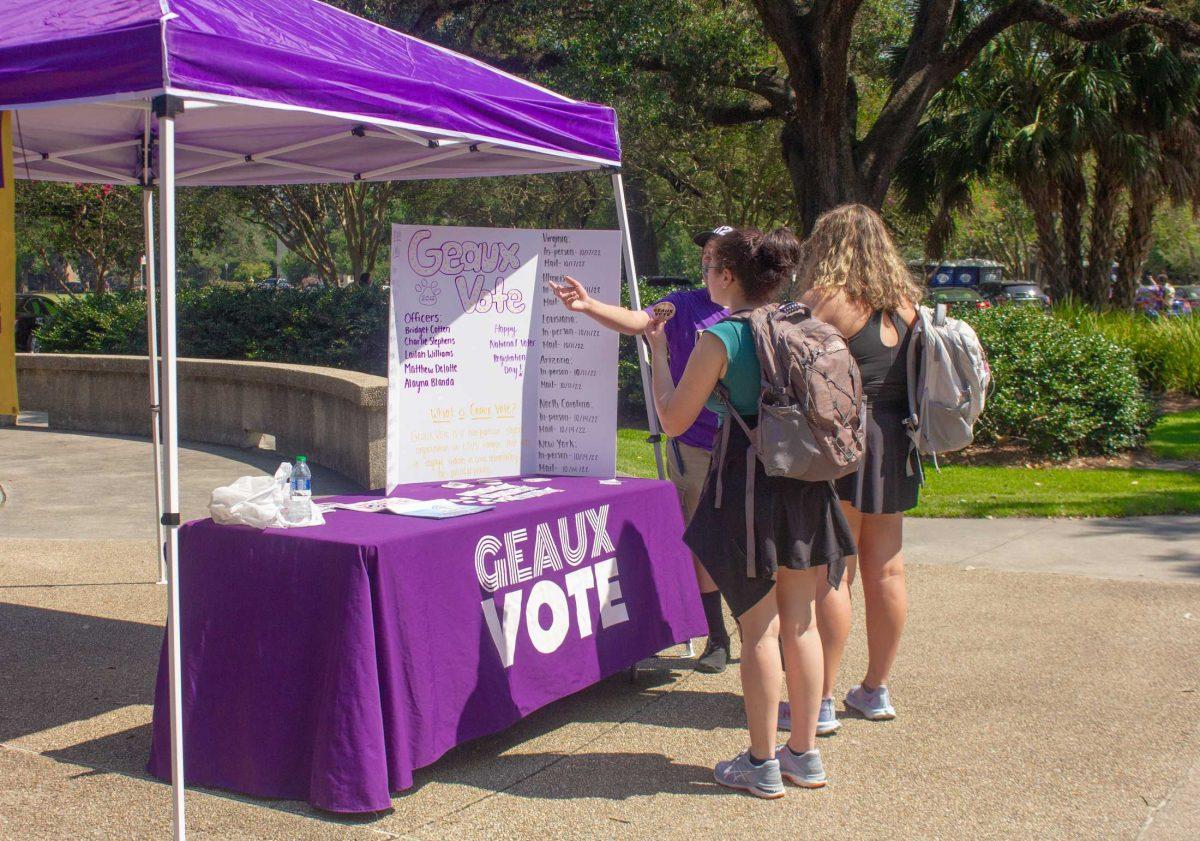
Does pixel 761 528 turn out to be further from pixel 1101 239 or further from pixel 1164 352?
pixel 1101 239

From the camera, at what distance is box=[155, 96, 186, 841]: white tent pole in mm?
3506

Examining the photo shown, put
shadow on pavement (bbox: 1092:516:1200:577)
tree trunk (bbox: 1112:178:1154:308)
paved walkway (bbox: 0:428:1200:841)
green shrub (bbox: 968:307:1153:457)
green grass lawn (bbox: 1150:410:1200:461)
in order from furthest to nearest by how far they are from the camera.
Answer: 1. tree trunk (bbox: 1112:178:1154:308)
2. green grass lawn (bbox: 1150:410:1200:461)
3. green shrub (bbox: 968:307:1153:457)
4. shadow on pavement (bbox: 1092:516:1200:577)
5. paved walkway (bbox: 0:428:1200:841)

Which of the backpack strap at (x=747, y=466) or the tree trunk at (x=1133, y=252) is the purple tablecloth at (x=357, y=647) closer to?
the backpack strap at (x=747, y=466)

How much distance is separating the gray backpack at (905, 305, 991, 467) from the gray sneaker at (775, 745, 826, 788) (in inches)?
48.3

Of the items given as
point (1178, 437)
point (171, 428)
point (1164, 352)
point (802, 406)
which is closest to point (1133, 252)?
point (1164, 352)

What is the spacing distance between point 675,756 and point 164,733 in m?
1.81

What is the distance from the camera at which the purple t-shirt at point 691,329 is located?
4922mm

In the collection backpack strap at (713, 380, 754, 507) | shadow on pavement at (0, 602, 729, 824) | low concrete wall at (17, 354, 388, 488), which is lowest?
shadow on pavement at (0, 602, 729, 824)

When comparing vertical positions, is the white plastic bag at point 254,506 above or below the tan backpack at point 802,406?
below

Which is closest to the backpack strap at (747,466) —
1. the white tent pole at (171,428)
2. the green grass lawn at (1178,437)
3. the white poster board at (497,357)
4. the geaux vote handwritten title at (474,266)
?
the white poster board at (497,357)

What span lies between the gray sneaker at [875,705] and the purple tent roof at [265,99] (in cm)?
260

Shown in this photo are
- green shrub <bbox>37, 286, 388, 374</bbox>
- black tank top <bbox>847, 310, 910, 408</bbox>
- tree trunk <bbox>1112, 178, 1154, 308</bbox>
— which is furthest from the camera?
tree trunk <bbox>1112, 178, 1154, 308</bbox>

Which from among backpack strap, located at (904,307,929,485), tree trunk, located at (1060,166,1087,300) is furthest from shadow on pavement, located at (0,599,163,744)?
tree trunk, located at (1060,166,1087,300)

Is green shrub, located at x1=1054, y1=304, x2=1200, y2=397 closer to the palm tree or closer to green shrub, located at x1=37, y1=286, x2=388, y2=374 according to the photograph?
the palm tree
